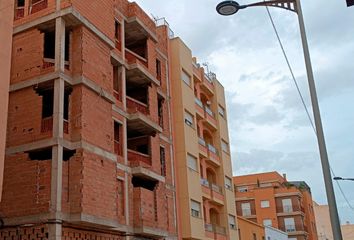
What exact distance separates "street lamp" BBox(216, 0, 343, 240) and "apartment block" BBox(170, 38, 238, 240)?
23.4 metres

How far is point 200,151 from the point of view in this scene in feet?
121

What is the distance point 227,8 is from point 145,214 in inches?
700

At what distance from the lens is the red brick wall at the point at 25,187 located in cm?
2130

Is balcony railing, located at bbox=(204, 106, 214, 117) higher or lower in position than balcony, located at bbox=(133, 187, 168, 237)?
higher

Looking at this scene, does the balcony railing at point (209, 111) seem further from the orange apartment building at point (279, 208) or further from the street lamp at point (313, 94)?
the orange apartment building at point (279, 208)

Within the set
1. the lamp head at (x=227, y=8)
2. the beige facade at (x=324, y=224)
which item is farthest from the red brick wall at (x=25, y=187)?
the beige facade at (x=324, y=224)

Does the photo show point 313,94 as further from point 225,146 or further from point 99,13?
point 225,146

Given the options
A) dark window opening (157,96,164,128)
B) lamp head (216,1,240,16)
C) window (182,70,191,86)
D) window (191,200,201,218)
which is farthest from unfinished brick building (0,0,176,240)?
lamp head (216,1,240,16)

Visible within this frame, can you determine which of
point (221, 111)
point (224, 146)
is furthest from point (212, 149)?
point (221, 111)

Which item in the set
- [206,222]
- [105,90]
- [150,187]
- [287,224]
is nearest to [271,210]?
[287,224]

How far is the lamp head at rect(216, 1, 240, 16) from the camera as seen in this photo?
10844mm

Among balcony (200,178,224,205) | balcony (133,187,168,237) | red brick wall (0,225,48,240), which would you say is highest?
balcony (200,178,224,205)

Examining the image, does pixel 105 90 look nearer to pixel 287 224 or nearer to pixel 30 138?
pixel 30 138

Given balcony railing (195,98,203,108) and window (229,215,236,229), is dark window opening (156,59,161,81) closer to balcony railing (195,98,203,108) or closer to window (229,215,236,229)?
balcony railing (195,98,203,108)
